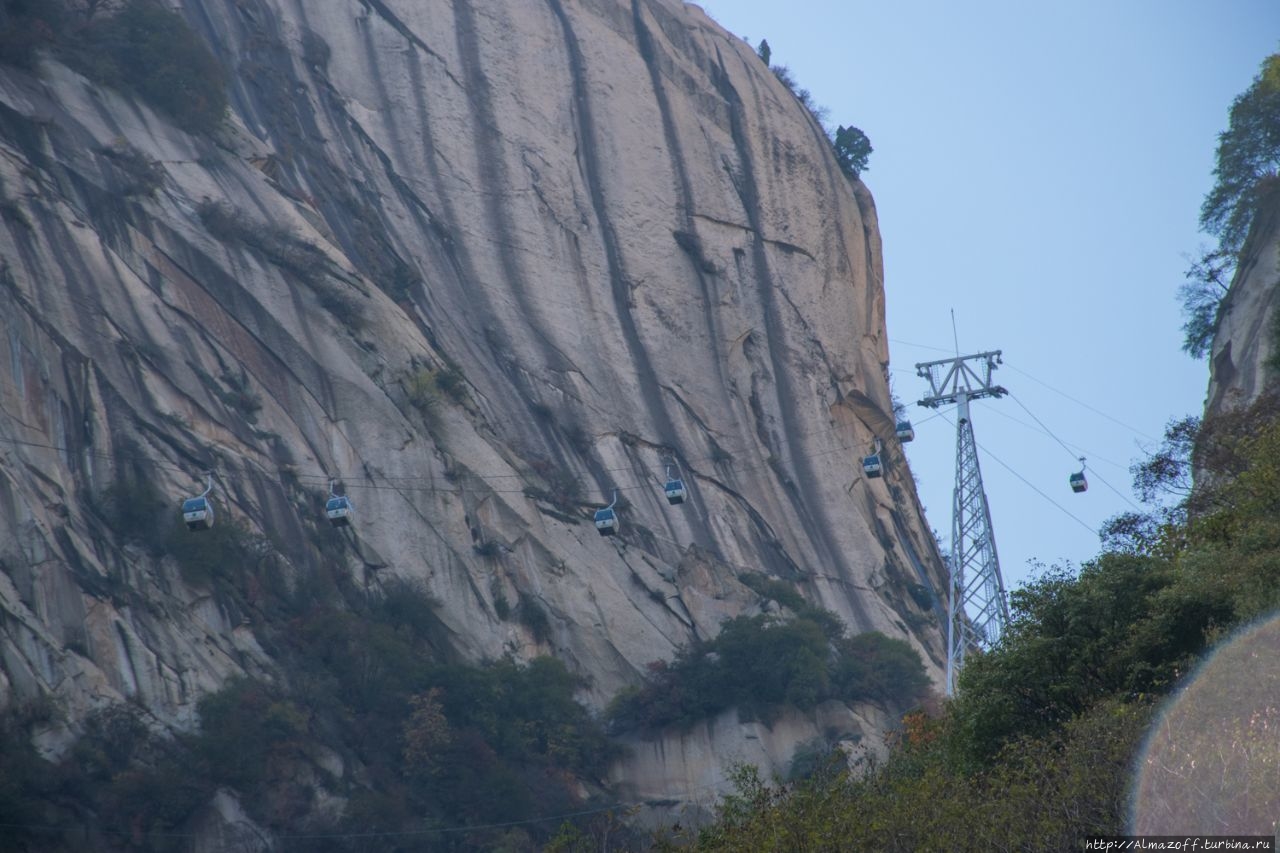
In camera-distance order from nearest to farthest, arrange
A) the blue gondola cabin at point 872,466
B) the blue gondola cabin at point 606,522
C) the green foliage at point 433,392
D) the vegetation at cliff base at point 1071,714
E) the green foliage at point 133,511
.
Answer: the vegetation at cliff base at point 1071,714, the green foliage at point 133,511, the blue gondola cabin at point 606,522, the blue gondola cabin at point 872,466, the green foliage at point 433,392

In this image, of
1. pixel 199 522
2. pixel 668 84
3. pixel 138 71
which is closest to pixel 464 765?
pixel 199 522

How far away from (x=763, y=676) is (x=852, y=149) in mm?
32327

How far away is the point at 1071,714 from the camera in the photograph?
22.3 meters

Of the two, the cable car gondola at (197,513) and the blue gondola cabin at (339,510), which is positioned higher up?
the blue gondola cabin at (339,510)

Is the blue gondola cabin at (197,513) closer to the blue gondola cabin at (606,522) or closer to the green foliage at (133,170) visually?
the blue gondola cabin at (606,522)

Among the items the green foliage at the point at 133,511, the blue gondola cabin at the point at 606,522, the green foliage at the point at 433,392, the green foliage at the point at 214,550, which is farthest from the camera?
the green foliage at the point at 433,392

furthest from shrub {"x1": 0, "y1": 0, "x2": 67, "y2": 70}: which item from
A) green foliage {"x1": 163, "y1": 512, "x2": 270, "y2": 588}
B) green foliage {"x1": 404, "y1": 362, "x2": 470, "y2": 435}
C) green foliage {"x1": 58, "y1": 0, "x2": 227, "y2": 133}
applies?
green foliage {"x1": 163, "y1": 512, "x2": 270, "y2": 588}

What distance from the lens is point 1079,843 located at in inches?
643

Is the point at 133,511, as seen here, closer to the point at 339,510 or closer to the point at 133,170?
the point at 339,510

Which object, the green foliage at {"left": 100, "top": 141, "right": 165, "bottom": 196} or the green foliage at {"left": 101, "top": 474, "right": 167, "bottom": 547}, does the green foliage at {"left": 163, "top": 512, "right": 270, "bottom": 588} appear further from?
the green foliage at {"left": 100, "top": 141, "right": 165, "bottom": 196}

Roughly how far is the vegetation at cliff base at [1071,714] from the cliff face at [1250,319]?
35.4 ft

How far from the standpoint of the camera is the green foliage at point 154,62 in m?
48.6

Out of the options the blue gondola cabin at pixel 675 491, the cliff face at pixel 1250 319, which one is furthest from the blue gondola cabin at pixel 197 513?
the cliff face at pixel 1250 319

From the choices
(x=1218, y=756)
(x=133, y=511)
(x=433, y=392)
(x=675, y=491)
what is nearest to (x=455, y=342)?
(x=433, y=392)
